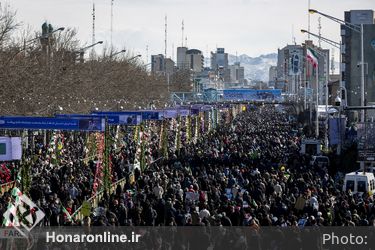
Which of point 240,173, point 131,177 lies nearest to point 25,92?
point 131,177

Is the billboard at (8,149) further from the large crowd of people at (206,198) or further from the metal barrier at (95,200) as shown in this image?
the metal barrier at (95,200)

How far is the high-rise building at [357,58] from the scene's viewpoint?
296ft

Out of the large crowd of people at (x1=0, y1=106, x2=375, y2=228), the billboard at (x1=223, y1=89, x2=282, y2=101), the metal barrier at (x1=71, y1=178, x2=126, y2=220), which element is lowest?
the metal barrier at (x1=71, y1=178, x2=126, y2=220)

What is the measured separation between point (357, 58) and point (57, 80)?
5660cm

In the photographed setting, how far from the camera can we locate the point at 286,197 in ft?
69.5

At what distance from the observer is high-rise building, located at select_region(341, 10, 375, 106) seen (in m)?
90.2

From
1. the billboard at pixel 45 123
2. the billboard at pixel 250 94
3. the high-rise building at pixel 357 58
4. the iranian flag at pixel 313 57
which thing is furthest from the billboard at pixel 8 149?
the billboard at pixel 250 94

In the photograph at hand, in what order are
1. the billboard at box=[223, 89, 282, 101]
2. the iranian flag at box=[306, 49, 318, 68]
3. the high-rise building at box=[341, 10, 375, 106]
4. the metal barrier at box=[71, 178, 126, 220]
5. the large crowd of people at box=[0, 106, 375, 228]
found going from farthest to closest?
the billboard at box=[223, 89, 282, 101] < the high-rise building at box=[341, 10, 375, 106] < the iranian flag at box=[306, 49, 318, 68] < the metal barrier at box=[71, 178, 126, 220] < the large crowd of people at box=[0, 106, 375, 228]

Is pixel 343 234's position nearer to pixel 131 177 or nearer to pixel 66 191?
pixel 66 191

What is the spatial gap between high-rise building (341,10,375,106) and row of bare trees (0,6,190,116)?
26.0 m

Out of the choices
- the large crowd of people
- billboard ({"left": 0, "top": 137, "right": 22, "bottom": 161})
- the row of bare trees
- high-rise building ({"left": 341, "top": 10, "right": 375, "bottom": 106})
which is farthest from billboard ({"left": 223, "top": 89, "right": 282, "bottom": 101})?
billboard ({"left": 0, "top": 137, "right": 22, "bottom": 161})

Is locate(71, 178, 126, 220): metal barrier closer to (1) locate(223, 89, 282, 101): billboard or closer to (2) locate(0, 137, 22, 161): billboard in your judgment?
(2) locate(0, 137, 22, 161): billboard

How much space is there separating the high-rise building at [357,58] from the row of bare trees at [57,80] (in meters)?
26.0

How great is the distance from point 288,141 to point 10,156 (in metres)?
28.8
